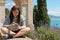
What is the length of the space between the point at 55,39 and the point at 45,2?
394 inches

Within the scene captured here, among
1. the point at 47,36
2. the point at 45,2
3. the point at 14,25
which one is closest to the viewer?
the point at 14,25

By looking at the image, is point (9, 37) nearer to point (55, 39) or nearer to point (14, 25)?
point (14, 25)

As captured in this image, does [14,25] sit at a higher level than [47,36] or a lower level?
higher

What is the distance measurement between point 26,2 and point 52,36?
7329mm

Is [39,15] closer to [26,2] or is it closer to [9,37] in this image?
[26,2]

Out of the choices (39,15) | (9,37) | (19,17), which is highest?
(19,17)

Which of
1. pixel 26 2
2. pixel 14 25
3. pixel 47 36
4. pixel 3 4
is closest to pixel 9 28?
pixel 14 25

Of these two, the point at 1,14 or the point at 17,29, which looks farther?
the point at 1,14

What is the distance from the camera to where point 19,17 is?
606 cm

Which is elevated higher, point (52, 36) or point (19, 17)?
point (19, 17)

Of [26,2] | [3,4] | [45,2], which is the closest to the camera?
[3,4]

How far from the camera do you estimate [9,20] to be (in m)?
6.11

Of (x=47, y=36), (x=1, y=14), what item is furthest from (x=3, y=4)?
(x=47, y=36)

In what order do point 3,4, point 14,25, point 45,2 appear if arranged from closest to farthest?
1. point 14,25
2. point 3,4
3. point 45,2
